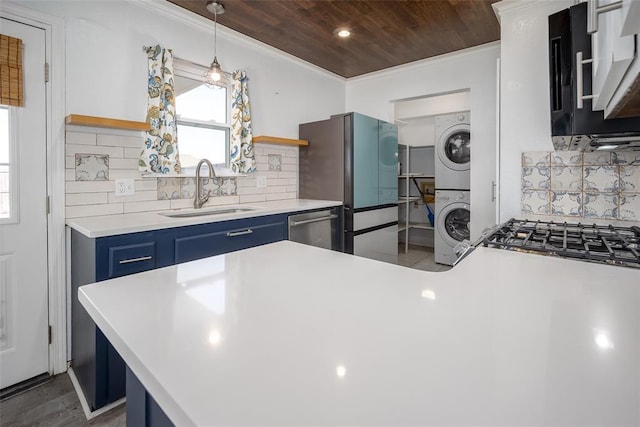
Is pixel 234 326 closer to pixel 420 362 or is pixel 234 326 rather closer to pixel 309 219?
pixel 420 362

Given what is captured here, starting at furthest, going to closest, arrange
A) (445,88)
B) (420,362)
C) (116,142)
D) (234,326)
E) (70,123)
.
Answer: (445,88) < (116,142) < (70,123) < (234,326) < (420,362)

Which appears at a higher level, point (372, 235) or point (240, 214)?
point (240, 214)

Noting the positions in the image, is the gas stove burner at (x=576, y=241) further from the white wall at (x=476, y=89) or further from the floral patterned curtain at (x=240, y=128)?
the floral patterned curtain at (x=240, y=128)

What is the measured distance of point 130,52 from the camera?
2.23m

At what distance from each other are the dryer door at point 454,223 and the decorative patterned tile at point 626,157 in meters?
2.12

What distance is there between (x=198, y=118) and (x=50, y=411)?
2.12 metres

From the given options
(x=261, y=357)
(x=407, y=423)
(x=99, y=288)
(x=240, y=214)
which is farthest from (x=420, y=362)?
(x=240, y=214)

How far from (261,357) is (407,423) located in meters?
0.23

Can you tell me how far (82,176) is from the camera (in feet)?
6.64

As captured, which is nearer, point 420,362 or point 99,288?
point 420,362

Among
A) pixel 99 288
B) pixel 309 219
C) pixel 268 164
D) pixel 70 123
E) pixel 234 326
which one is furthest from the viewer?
pixel 268 164

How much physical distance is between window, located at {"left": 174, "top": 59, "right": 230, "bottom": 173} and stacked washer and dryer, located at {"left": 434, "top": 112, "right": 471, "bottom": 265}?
2693 millimetres

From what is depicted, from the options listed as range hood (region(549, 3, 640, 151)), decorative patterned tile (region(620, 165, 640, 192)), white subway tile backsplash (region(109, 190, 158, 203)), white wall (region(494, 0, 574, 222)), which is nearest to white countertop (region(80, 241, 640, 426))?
range hood (region(549, 3, 640, 151))

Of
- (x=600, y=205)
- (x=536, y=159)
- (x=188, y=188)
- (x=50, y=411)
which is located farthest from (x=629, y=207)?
(x=50, y=411)
